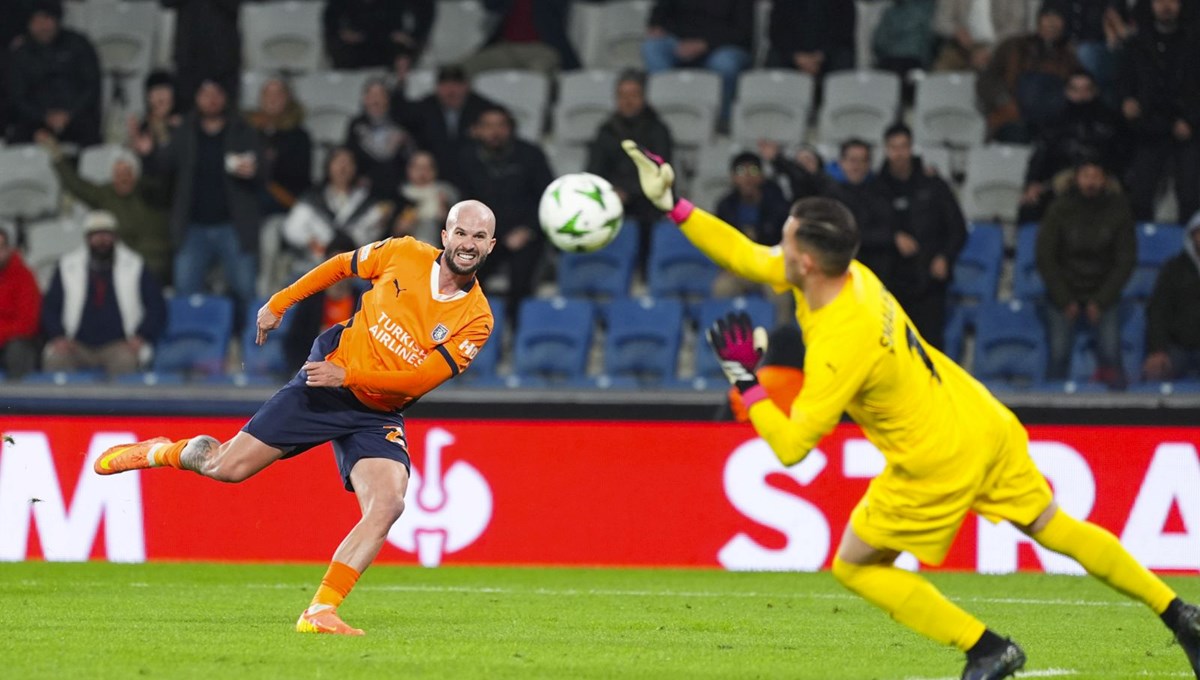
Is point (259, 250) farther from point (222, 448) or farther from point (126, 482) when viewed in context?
point (222, 448)

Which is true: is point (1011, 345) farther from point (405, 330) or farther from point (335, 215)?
point (405, 330)

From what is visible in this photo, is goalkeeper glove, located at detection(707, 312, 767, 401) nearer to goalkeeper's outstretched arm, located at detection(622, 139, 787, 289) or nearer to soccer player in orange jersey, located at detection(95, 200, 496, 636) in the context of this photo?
goalkeeper's outstretched arm, located at detection(622, 139, 787, 289)

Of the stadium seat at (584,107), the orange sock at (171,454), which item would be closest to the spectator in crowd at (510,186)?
the stadium seat at (584,107)

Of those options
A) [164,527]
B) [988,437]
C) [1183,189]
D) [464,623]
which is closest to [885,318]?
[988,437]

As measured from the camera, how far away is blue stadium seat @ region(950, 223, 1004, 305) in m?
14.9

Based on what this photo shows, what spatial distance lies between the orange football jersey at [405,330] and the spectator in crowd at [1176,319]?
6.85 meters

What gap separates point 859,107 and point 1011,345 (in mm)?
3496

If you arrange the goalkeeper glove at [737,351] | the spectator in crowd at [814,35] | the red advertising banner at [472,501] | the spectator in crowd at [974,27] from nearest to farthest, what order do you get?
the goalkeeper glove at [737,351] < the red advertising banner at [472,501] < the spectator in crowd at [974,27] < the spectator in crowd at [814,35]

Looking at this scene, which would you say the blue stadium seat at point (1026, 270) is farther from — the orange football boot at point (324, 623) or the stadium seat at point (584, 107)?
the orange football boot at point (324, 623)

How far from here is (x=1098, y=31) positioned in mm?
16203

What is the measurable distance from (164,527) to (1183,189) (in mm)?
8661

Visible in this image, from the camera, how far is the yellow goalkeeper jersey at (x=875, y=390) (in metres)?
6.45

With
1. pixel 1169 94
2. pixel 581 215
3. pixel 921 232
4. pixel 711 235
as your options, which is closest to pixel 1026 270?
pixel 921 232

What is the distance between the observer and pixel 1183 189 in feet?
49.4
